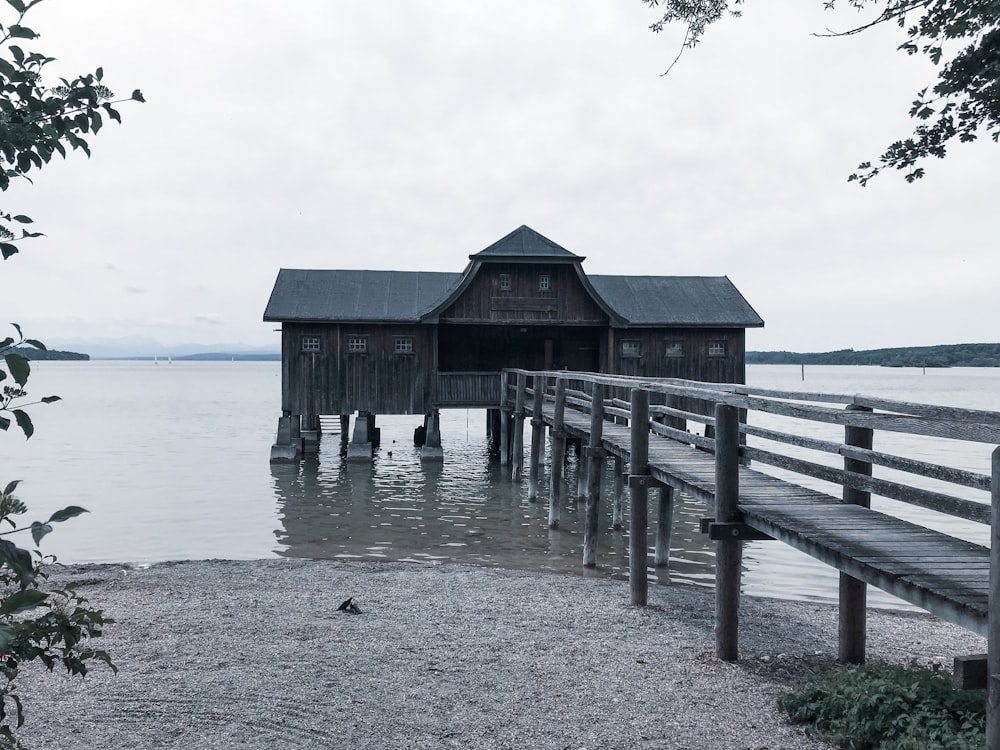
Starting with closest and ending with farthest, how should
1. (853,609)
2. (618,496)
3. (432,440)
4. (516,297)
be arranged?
1. (853,609)
2. (618,496)
3. (516,297)
4. (432,440)

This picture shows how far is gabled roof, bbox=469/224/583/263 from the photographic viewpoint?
24859 millimetres

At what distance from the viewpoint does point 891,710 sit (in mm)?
6133

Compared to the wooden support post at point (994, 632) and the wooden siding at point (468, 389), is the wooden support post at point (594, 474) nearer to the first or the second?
the wooden support post at point (994, 632)

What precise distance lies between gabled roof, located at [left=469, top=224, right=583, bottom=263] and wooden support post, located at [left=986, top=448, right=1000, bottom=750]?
20.8 meters

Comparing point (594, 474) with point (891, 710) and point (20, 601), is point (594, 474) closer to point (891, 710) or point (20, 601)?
point (891, 710)

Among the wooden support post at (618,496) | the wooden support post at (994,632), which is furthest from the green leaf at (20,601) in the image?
the wooden support post at (618,496)

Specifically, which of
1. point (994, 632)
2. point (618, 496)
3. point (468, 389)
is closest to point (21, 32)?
point (994, 632)

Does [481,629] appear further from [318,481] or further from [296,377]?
Answer: [296,377]

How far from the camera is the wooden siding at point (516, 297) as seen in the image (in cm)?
2542

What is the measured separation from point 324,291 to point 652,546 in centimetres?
1510

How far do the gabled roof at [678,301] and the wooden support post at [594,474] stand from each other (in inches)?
457

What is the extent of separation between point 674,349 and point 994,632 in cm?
2339

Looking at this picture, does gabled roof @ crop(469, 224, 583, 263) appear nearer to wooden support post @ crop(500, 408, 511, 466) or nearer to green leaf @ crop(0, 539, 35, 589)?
wooden support post @ crop(500, 408, 511, 466)

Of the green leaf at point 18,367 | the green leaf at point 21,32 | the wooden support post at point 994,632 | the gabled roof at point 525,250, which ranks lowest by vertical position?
the wooden support post at point 994,632
